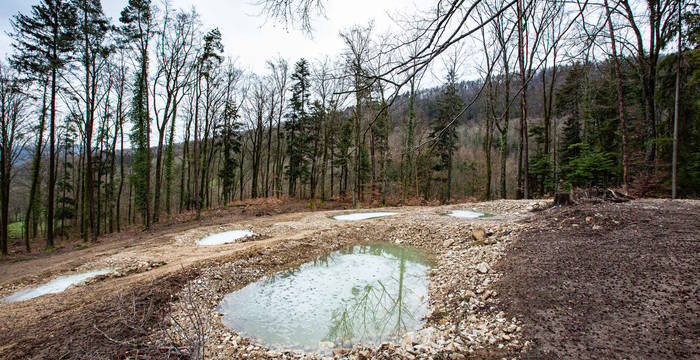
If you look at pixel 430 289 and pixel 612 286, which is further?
pixel 430 289

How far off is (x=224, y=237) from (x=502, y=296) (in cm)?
900

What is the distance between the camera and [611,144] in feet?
63.7

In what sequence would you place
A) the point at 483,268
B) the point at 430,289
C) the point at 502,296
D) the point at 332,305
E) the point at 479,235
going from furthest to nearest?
the point at 479,235 → the point at 430,289 → the point at 483,268 → the point at 332,305 → the point at 502,296

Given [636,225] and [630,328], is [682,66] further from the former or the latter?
[630,328]

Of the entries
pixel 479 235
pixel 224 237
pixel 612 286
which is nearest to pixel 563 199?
pixel 479 235

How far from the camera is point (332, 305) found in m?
4.65

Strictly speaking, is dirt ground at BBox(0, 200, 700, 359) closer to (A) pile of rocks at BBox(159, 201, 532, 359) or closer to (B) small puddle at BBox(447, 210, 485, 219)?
(A) pile of rocks at BBox(159, 201, 532, 359)

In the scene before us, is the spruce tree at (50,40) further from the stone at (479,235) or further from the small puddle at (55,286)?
the stone at (479,235)

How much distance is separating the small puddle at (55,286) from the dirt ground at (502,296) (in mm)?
358

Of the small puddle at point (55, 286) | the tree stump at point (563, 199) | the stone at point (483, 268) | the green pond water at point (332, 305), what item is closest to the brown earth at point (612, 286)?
the stone at point (483, 268)

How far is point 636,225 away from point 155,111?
743 inches

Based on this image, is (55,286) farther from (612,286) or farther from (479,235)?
(612,286)

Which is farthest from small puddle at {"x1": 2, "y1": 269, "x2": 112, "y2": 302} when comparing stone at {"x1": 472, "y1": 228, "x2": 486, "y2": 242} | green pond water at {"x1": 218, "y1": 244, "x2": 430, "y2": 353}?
stone at {"x1": 472, "y1": 228, "x2": 486, "y2": 242}

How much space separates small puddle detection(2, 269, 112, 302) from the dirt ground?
358mm
